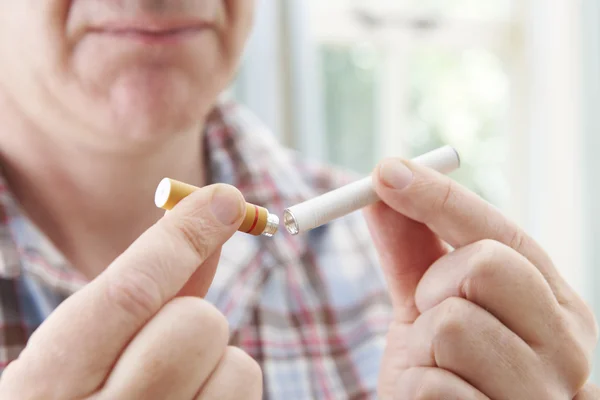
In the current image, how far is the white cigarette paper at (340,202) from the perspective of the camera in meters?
0.50

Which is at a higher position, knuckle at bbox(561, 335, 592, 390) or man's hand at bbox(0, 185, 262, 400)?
man's hand at bbox(0, 185, 262, 400)

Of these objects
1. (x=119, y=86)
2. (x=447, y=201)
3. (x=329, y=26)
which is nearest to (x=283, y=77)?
(x=329, y=26)

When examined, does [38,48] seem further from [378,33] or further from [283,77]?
[378,33]

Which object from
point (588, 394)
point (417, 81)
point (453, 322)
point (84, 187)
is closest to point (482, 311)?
point (453, 322)

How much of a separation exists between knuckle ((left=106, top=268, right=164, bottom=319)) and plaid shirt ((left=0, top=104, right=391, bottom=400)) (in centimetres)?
38

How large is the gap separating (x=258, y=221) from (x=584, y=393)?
0.33 meters

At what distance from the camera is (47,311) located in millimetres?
723

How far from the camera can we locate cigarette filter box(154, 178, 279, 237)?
44 centimetres

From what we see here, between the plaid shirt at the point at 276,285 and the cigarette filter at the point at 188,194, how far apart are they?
0.35m

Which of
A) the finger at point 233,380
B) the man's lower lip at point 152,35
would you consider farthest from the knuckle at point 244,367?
the man's lower lip at point 152,35

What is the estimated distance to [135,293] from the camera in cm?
39

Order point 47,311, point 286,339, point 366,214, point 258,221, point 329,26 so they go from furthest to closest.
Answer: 1. point 329,26
2. point 286,339
3. point 47,311
4. point 366,214
5. point 258,221

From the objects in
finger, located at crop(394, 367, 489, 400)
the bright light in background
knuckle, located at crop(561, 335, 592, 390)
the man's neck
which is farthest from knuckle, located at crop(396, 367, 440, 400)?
the bright light in background

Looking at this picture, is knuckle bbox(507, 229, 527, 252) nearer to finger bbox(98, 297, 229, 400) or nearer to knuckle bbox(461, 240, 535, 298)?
knuckle bbox(461, 240, 535, 298)
